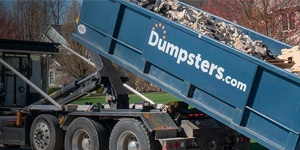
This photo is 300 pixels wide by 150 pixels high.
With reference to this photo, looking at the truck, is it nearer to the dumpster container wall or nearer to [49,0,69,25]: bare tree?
the dumpster container wall

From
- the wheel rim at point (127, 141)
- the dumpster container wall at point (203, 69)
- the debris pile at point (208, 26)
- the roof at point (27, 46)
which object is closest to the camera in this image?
the dumpster container wall at point (203, 69)

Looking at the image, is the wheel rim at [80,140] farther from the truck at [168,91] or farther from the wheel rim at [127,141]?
the wheel rim at [127,141]

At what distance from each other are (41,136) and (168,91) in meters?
3.44

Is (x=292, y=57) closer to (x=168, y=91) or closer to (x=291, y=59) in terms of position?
(x=291, y=59)

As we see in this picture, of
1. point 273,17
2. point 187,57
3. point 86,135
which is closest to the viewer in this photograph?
point 187,57

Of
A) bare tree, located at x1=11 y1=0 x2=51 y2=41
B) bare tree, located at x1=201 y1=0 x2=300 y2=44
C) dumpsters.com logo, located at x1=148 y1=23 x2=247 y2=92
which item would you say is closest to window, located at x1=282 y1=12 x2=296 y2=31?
bare tree, located at x1=201 y1=0 x2=300 y2=44

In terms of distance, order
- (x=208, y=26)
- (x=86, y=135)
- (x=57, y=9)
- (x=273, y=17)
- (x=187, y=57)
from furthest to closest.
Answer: (x=57, y=9) → (x=273, y=17) → (x=86, y=135) → (x=208, y=26) → (x=187, y=57)

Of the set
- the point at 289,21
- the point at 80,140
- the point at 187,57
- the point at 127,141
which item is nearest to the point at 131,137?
the point at 127,141

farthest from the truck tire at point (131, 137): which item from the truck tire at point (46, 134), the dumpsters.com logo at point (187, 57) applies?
the truck tire at point (46, 134)

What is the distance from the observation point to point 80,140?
33.4 feet

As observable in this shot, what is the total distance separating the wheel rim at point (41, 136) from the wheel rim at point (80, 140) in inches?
35.0

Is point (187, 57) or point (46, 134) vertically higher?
point (187, 57)

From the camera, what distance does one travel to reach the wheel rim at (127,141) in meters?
9.09

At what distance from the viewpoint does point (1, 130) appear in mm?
11992
